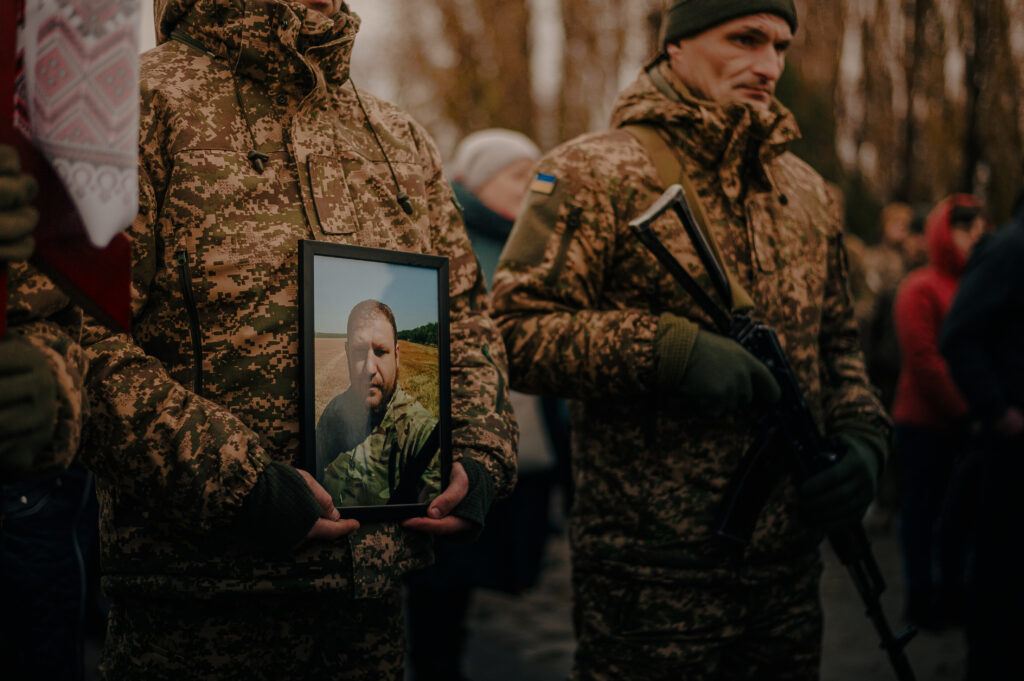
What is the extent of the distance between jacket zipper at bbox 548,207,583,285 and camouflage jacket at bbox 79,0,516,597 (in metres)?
0.56

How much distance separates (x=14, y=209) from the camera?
1.17 meters

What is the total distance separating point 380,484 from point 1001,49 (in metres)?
8.87

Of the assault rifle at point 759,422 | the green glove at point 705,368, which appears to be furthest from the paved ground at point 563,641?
the green glove at point 705,368

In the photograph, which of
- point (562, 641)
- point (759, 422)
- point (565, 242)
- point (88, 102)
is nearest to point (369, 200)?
point (565, 242)

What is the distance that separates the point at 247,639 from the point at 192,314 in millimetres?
564

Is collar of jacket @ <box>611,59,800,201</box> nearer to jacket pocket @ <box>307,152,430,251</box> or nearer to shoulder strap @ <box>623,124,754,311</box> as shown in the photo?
shoulder strap @ <box>623,124,754,311</box>

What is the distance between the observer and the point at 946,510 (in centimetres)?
468

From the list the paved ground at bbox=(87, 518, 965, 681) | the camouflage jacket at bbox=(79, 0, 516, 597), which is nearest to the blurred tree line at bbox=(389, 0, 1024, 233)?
the paved ground at bbox=(87, 518, 965, 681)

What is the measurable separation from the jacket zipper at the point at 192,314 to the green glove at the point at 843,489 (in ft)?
4.75

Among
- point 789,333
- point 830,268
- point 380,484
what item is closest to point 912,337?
point 830,268

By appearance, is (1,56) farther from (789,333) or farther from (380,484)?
(789,333)

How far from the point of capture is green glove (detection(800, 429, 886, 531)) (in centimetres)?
237

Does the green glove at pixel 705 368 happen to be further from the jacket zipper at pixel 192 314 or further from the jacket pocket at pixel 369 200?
the jacket zipper at pixel 192 314

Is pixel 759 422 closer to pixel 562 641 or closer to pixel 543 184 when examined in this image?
pixel 543 184
